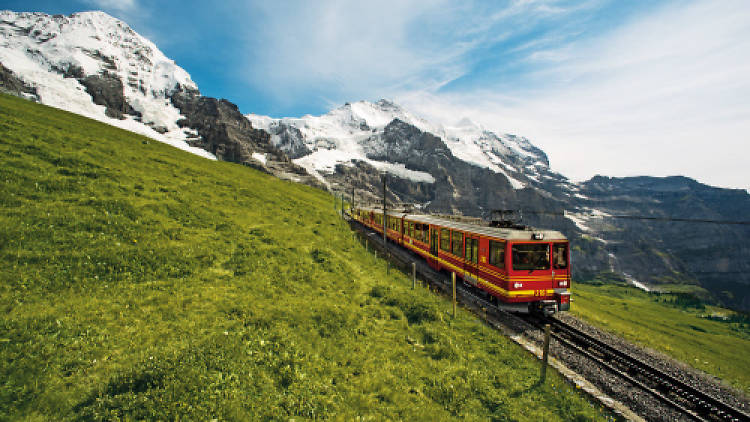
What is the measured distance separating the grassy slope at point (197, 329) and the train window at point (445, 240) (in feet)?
21.9

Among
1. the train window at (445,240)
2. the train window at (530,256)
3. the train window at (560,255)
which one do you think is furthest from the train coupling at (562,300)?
the train window at (445,240)

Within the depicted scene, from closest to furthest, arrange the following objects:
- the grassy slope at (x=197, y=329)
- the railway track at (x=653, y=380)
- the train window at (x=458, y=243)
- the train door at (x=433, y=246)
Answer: the grassy slope at (x=197, y=329) → the railway track at (x=653, y=380) → the train window at (x=458, y=243) → the train door at (x=433, y=246)

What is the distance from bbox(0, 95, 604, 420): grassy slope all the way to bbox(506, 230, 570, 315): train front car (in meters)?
3.71

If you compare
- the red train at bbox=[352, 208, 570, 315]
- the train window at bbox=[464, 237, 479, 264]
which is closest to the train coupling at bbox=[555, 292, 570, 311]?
the red train at bbox=[352, 208, 570, 315]

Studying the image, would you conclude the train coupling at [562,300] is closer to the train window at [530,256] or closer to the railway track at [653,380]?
the railway track at [653,380]

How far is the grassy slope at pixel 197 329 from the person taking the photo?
564 cm

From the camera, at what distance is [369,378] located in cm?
746

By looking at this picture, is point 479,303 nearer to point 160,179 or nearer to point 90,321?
point 90,321

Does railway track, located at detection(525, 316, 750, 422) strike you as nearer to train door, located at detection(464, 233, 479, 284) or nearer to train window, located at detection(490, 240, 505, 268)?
train window, located at detection(490, 240, 505, 268)

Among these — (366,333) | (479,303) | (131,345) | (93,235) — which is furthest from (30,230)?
(479,303)

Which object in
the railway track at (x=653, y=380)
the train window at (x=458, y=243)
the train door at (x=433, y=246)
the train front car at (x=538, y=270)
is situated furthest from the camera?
the train door at (x=433, y=246)

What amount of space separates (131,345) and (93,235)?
245 inches

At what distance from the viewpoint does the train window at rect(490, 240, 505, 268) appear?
14141 mm

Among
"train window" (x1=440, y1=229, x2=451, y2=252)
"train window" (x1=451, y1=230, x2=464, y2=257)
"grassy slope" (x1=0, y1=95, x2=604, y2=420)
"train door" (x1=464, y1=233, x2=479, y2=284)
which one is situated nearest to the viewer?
"grassy slope" (x1=0, y1=95, x2=604, y2=420)
